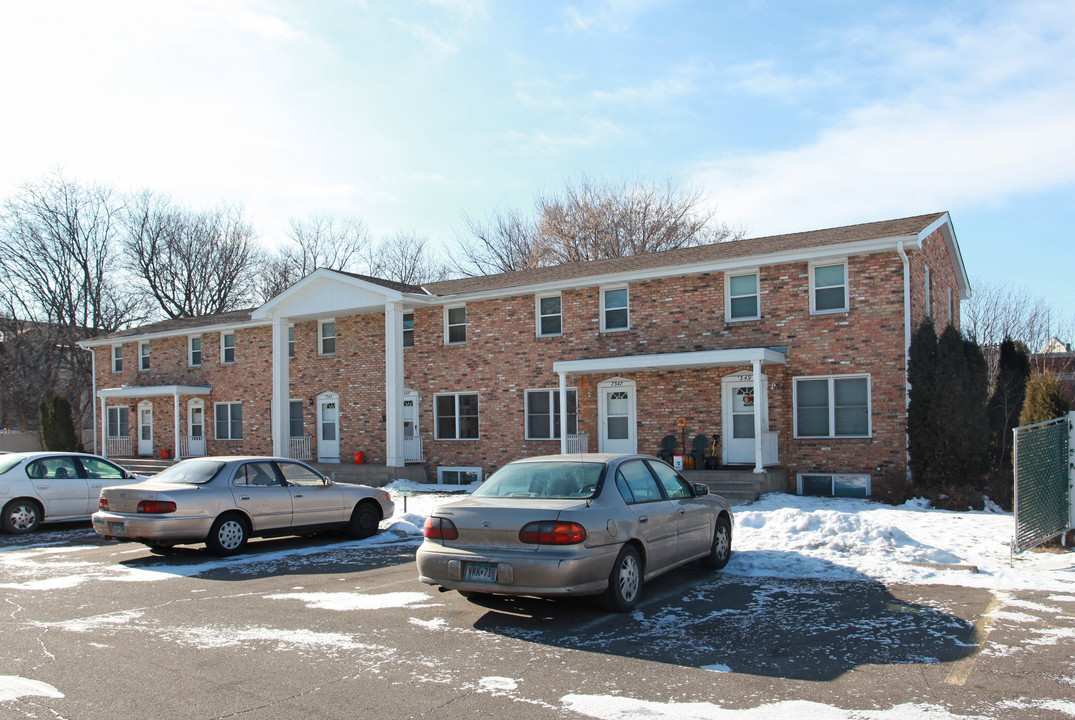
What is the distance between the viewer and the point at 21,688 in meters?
5.39

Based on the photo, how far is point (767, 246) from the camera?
1891 cm

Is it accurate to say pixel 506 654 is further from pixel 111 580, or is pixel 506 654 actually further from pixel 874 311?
pixel 874 311

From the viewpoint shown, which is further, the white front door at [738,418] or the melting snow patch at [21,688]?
the white front door at [738,418]

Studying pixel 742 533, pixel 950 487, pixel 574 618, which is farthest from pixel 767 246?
pixel 574 618

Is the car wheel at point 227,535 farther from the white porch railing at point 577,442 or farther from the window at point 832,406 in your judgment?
the window at point 832,406

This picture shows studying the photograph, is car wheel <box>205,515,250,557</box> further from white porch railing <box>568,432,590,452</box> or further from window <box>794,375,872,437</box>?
window <box>794,375,872,437</box>

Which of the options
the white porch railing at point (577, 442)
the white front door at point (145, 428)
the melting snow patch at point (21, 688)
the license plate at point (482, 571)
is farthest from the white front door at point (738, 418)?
the white front door at point (145, 428)

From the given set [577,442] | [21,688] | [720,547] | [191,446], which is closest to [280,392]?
[191,446]

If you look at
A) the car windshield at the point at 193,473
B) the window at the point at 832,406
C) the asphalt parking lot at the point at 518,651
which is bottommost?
the asphalt parking lot at the point at 518,651

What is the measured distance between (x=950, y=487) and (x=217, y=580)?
1270cm

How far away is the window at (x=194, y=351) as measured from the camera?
2939 centimetres

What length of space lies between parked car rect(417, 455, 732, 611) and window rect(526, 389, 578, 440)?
12.1 meters

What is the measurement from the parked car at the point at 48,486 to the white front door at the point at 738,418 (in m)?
11.8

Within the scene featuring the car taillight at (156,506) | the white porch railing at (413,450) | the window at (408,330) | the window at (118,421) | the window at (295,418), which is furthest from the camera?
the window at (118,421)
